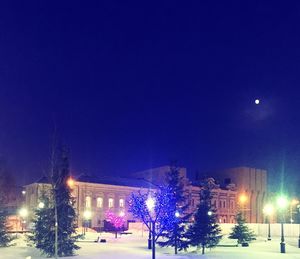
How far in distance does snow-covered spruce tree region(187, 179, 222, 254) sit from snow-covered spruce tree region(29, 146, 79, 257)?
9.11 metres

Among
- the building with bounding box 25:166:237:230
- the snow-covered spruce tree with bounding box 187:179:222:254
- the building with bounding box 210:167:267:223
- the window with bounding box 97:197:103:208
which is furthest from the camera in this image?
the building with bounding box 210:167:267:223

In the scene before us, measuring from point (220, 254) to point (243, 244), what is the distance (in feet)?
36.1

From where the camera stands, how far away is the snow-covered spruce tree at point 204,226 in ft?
123

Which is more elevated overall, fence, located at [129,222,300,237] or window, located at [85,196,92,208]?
window, located at [85,196,92,208]

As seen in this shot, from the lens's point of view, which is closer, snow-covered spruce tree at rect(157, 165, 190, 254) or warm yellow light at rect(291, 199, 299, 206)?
snow-covered spruce tree at rect(157, 165, 190, 254)

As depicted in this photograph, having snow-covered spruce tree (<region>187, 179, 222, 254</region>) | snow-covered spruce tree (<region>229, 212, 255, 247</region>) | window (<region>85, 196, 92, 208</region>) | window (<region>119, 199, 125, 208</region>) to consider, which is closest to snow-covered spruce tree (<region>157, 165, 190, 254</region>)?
snow-covered spruce tree (<region>187, 179, 222, 254</region>)

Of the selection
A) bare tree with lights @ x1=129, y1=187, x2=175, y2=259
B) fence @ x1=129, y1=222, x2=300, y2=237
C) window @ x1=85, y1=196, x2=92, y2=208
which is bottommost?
fence @ x1=129, y1=222, x2=300, y2=237

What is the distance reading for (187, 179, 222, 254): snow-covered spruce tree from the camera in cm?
3741

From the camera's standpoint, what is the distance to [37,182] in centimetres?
8106

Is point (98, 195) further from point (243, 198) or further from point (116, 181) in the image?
point (243, 198)

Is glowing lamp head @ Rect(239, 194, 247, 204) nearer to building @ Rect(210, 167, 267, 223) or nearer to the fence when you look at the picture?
building @ Rect(210, 167, 267, 223)

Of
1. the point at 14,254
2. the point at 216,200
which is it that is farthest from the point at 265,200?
the point at 14,254

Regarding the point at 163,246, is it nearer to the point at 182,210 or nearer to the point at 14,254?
the point at 182,210

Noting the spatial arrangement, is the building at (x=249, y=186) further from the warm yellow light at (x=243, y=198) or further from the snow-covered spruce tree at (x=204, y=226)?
the snow-covered spruce tree at (x=204, y=226)
